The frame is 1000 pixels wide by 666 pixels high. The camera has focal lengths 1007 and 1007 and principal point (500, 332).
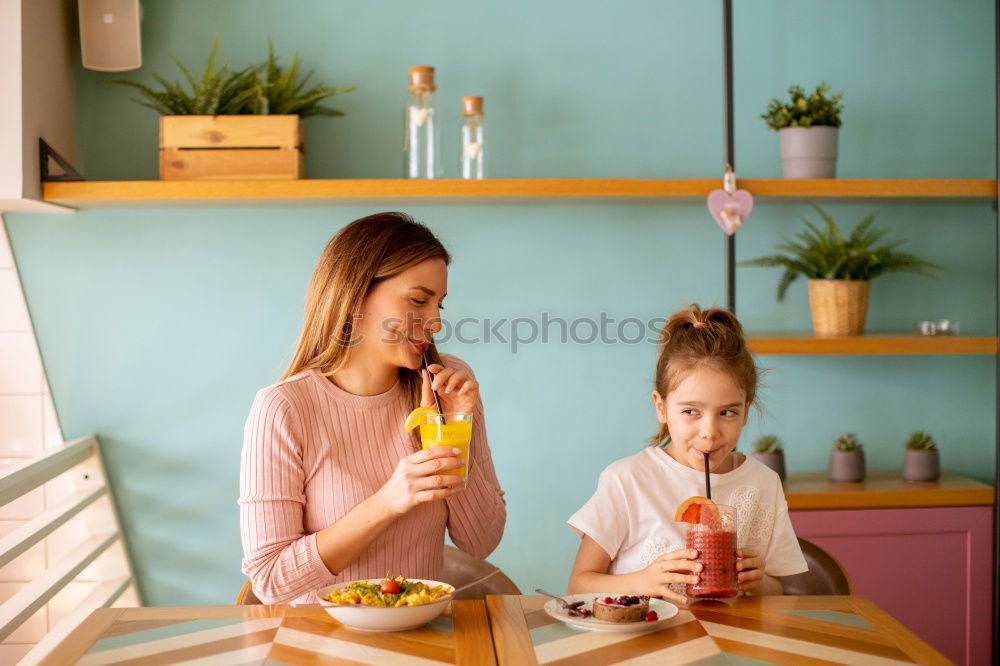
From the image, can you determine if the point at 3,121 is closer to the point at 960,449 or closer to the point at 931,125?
the point at 931,125

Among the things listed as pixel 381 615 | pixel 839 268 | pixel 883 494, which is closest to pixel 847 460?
pixel 883 494

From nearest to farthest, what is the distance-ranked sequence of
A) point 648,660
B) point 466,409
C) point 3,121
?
point 648,660
point 466,409
point 3,121

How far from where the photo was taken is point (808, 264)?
107 inches

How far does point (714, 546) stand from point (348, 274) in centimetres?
75

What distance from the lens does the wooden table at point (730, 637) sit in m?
1.26

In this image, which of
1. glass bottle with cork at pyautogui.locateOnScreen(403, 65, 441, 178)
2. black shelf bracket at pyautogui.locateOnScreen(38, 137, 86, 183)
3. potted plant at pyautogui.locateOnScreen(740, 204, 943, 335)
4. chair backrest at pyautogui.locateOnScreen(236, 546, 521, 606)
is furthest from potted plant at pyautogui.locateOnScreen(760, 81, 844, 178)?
black shelf bracket at pyautogui.locateOnScreen(38, 137, 86, 183)

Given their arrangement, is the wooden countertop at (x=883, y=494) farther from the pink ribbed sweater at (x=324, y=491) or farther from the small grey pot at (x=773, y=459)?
the pink ribbed sweater at (x=324, y=491)

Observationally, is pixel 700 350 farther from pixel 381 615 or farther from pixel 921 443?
pixel 921 443

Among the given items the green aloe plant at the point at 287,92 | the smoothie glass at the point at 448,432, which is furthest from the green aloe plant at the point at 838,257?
the smoothie glass at the point at 448,432

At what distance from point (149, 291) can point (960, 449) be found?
230 cm

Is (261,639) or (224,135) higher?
(224,135)

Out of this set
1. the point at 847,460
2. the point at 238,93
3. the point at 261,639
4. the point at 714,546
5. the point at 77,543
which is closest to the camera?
the point at 261,639

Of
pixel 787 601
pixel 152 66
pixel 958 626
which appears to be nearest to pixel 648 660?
pixel 787 601

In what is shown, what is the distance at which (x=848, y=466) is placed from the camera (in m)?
2.66
